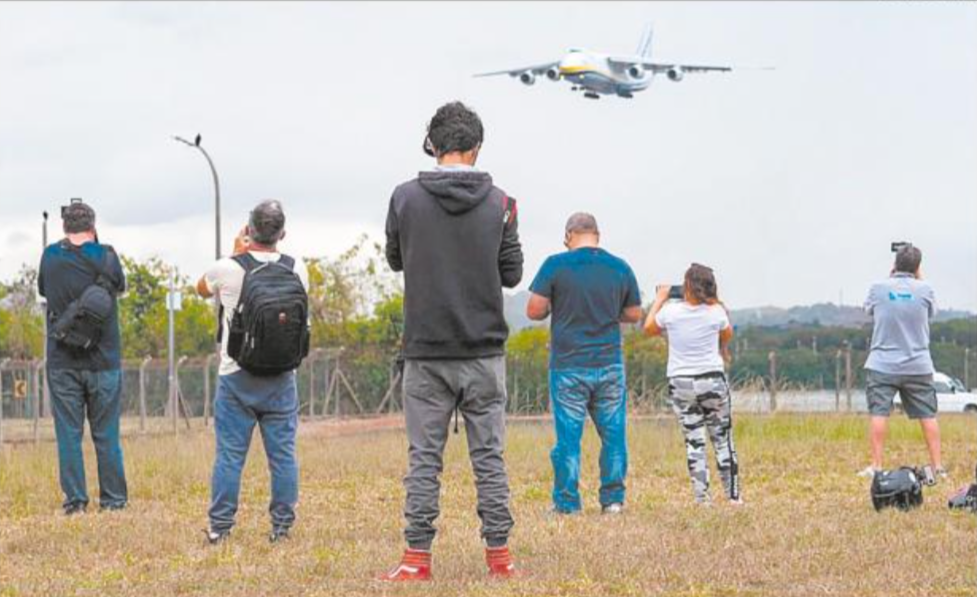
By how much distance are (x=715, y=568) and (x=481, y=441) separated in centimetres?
120

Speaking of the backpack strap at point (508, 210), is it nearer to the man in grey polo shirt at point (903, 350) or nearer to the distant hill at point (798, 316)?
the man in grey polo shirt at point (903, 350)

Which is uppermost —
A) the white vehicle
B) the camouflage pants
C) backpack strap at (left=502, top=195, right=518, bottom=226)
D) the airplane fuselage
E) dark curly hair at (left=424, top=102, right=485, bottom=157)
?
the airplane fuselage

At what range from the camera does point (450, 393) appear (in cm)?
714

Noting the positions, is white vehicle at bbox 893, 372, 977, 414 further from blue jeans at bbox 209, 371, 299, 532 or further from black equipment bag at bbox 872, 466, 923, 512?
blue jeans at bbox 209, 371, 299, 532

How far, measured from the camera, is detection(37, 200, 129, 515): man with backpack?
10547 mm

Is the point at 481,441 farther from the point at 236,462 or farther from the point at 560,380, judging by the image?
the point at 560,380

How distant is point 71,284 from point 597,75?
52.3 m

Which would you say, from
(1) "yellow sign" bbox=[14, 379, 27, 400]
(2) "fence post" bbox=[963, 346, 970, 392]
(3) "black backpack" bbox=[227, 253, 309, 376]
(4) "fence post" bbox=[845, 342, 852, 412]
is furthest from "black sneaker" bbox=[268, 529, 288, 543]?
(2) "fence post" bbox=[963, 346, 970, 392]

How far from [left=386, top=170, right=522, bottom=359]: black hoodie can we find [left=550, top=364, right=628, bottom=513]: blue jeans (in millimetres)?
3291

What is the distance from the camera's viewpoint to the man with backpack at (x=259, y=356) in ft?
28.7

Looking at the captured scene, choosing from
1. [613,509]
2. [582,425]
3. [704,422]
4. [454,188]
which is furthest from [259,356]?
[704,422]

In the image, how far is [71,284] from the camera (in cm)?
1061

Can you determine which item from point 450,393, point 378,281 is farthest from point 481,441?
point 378,281

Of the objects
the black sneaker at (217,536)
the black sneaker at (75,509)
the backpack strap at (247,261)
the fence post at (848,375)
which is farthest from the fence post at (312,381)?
the backpack strap at (247,261)
